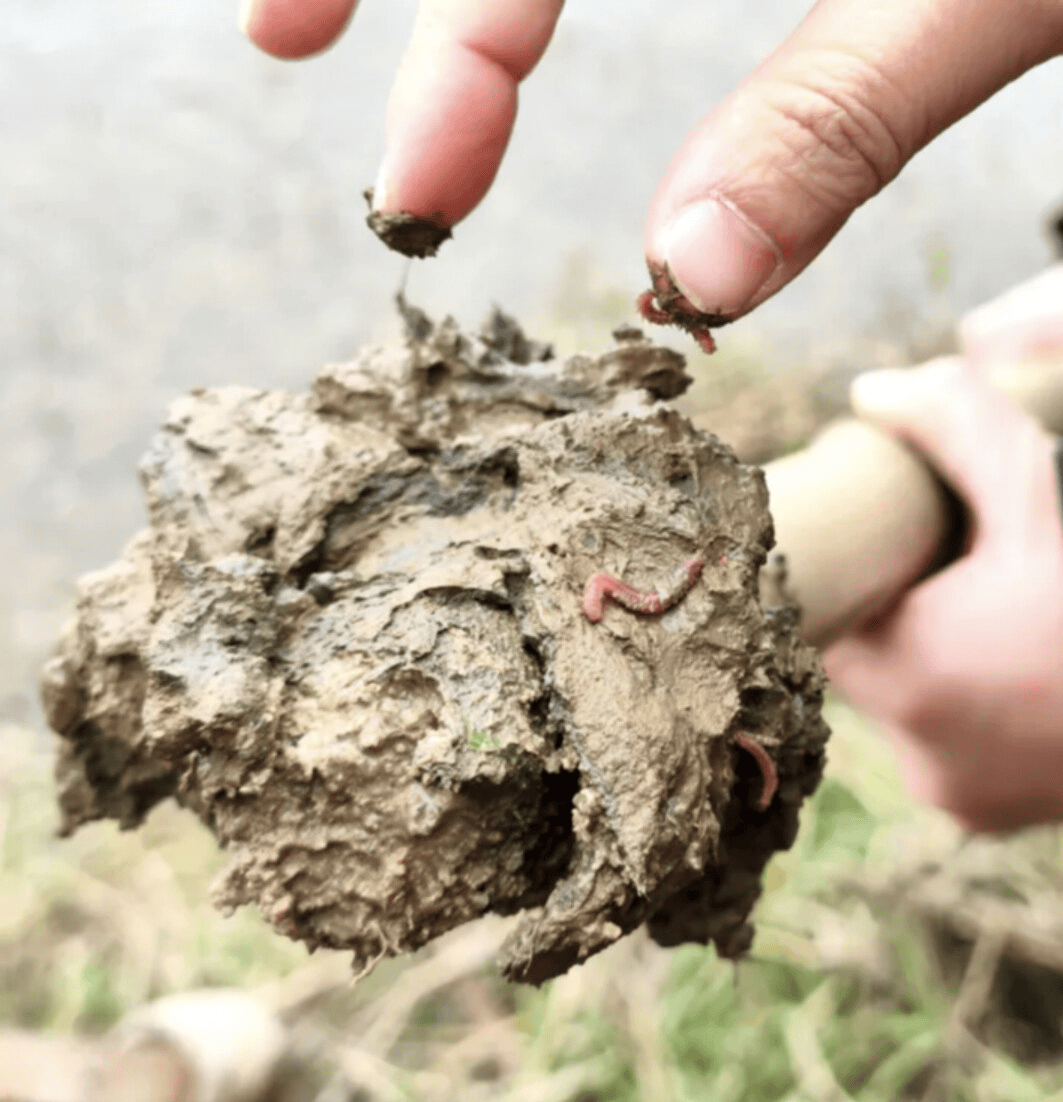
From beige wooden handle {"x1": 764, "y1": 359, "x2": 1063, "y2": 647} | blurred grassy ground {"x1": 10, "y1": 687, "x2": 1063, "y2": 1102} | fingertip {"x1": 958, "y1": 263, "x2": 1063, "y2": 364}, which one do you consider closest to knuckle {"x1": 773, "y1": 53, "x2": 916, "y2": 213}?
beige wooden handle {"x1": 764, "y1": 359, "x2": 1063, "y2": 647}

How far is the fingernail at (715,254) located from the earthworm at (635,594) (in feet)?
0.88

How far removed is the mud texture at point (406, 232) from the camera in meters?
1.16

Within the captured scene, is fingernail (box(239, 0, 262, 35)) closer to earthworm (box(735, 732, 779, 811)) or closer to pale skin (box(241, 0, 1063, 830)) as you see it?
pale skin (box(241, 0, 1063, 830))

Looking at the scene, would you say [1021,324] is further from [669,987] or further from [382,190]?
[669,987]

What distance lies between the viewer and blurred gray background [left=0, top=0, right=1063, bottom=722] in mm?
3242

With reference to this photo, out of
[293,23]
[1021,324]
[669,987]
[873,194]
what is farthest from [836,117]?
[669,987]

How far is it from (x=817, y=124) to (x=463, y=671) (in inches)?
23.5

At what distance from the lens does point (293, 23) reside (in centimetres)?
139

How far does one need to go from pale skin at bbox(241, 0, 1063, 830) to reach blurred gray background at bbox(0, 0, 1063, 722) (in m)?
1.63

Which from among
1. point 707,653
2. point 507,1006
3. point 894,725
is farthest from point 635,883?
point 507,1006

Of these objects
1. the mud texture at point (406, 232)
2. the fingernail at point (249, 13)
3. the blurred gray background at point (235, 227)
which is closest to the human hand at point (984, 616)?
the mud texture at point (406, 232)

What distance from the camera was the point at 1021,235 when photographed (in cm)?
392

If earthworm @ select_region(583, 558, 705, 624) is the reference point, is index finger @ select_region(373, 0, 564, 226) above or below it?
above

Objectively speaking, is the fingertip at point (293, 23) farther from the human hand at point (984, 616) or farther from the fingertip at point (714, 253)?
the human hand at point (984, 616)
